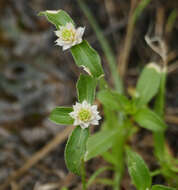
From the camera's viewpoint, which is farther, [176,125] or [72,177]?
[176,125]

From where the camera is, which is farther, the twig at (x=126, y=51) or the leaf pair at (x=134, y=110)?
the twig at (x=126, y=51)

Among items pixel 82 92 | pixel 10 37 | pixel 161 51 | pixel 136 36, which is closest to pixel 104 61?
pixel 136 36

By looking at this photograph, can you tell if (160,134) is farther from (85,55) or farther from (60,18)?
(60,18)

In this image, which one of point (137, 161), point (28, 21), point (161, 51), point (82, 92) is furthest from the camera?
point (28, 21)

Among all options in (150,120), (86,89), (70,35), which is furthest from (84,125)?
(150,120)

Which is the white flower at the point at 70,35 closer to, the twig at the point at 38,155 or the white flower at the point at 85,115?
the white flower at the point at 85,115

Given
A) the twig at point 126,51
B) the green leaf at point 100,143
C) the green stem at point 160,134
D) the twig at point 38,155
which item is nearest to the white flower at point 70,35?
the green leaf at point 100,143

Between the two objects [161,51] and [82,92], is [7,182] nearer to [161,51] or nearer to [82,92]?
[82,92]
